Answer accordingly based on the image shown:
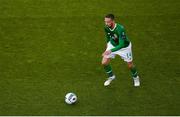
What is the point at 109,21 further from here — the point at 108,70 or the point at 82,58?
the point at 82,58

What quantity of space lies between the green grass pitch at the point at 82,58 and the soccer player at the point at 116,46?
43 cm

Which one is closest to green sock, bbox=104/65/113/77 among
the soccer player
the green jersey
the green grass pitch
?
the soccer player

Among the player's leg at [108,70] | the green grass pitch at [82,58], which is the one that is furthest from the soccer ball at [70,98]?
the player's leg at [108,70]

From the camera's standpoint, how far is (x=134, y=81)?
45.1 ft

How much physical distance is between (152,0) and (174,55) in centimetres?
384

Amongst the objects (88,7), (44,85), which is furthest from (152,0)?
(44,85)

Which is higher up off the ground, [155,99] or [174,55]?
[174,55]

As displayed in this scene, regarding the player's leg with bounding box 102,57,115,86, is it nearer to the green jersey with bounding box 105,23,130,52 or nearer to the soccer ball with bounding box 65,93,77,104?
the green jersey with bounding box 105,23,130,52

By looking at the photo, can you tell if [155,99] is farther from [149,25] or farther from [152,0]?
[152,0]

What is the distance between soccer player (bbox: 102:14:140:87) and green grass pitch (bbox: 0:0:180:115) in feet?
1.41

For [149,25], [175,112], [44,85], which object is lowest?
[175,112]

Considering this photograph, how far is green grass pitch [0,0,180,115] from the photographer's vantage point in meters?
13.0

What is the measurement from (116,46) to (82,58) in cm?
227

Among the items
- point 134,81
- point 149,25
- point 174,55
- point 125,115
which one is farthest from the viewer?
point 149,25
